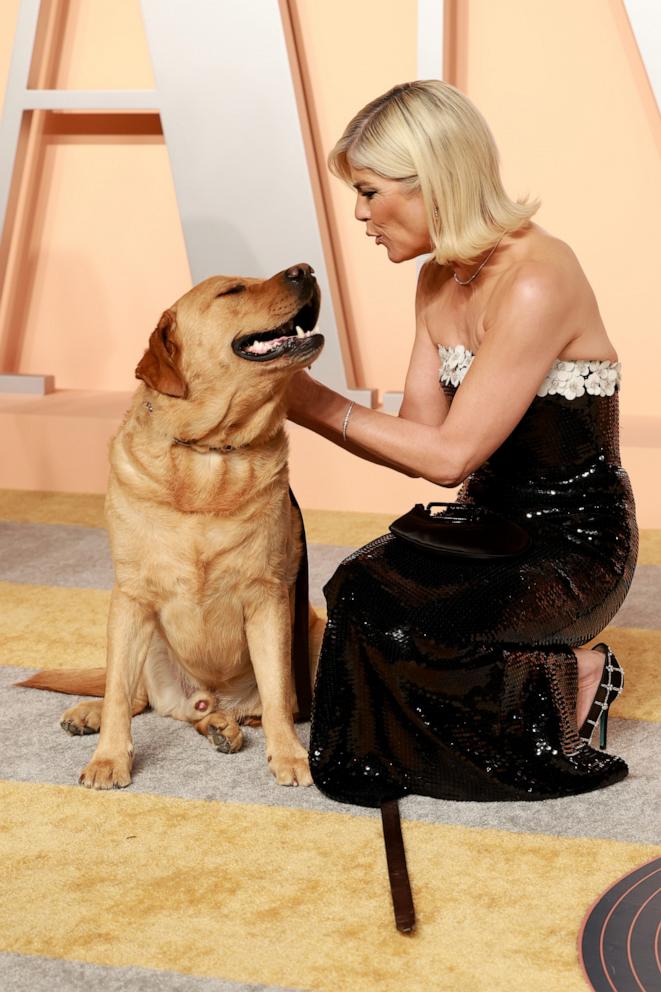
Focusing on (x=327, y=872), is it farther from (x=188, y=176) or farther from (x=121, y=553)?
(x=188, y=176)

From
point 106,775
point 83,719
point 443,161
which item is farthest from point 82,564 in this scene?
point 443,161

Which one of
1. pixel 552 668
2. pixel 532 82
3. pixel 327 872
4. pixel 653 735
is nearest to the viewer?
pixel 327 872

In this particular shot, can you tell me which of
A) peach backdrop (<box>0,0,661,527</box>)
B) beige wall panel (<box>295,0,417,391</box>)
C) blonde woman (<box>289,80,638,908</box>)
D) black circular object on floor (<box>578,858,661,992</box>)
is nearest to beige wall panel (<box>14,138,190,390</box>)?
peach backdrop (<box>0,0,661,527</box>)

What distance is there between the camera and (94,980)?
1.89 metres

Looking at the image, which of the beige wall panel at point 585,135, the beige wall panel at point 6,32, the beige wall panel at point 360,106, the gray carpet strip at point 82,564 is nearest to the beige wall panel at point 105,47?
the beige wall panel at point 6,32

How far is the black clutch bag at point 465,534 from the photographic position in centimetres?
254

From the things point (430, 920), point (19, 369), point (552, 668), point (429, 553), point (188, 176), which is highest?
point (188, 176)

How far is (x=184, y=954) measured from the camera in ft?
6.43

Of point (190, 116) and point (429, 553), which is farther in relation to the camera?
point (190, 116)

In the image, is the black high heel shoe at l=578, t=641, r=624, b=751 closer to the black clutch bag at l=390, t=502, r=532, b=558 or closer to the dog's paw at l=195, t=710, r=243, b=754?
the black clutch bag at l=390, t=502, r=532, b=558

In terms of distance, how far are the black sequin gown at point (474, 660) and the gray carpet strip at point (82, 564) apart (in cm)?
118

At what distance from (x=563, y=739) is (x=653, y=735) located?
1.45 feet

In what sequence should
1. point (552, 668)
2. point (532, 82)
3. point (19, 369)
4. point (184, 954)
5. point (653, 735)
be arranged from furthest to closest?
point (19, 369) < point (532, 82) < point (653, 735) < point (552, 668) < point (184, 954)

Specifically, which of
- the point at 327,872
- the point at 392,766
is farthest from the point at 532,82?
the point at 327,872
